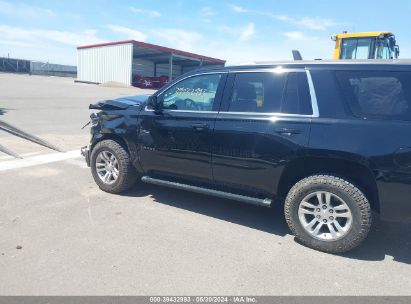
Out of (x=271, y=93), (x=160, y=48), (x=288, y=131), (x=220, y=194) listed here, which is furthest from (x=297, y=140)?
(x=160, y=48)

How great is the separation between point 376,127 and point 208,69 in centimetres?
209

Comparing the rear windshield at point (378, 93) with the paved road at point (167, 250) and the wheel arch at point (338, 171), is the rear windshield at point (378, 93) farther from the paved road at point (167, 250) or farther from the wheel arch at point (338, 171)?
the paved road at point (167, 250)

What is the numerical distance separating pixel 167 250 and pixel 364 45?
1143cm

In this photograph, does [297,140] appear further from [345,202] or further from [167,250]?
[167,250]

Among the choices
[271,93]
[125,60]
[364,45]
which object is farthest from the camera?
[125,60]

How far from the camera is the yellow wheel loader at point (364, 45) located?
11.8 meters

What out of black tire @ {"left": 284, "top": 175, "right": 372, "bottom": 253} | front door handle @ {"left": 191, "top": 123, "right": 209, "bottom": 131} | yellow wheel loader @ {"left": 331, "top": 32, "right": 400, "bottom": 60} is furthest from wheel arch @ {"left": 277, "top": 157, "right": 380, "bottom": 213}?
yellow wheel loader @ {"left": 331, "top": 32, "right": 400, "bottom": 60}

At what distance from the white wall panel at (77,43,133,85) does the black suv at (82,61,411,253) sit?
3634cm

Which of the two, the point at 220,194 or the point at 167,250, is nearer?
the point at 167,250

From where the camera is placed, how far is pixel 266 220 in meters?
4.43

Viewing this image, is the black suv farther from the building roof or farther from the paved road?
the building roof

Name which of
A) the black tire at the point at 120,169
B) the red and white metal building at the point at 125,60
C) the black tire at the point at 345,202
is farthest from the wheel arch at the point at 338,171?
the red and white metal building at the point at 125,60

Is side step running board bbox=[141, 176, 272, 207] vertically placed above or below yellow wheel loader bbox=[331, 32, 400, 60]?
below

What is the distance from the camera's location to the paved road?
2.98 m
